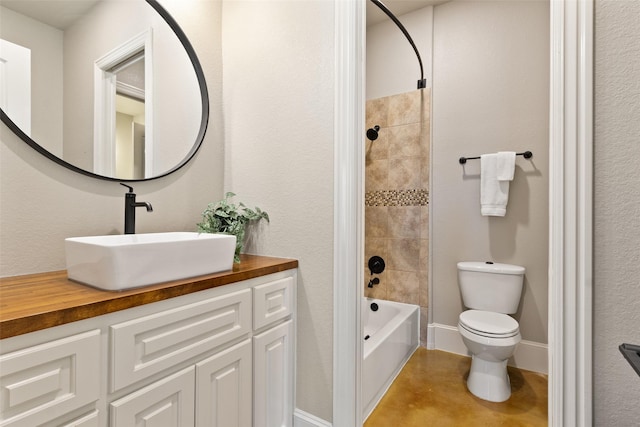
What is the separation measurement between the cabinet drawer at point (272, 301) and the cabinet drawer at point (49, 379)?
0.56 m

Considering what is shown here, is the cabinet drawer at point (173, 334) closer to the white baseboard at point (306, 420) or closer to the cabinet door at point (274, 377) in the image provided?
the cabinet door at point (274, 377)

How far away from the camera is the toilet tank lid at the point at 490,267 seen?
6.99 ft

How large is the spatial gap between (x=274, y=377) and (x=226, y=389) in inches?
11.4

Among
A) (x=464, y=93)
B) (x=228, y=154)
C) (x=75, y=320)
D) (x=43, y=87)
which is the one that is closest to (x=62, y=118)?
(x=43, y=87)

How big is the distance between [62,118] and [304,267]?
3.74ft

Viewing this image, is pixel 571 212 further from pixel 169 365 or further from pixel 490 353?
pixel 169 365

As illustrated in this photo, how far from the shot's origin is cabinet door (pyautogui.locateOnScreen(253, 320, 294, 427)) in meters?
1.27

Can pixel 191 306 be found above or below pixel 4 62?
below

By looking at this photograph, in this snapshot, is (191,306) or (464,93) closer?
(191,306)

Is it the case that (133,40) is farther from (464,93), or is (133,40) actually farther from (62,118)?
(464,93)

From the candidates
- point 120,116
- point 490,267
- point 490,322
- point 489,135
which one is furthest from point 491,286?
point 120,116

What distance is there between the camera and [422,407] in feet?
5.76

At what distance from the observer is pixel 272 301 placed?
1.34m

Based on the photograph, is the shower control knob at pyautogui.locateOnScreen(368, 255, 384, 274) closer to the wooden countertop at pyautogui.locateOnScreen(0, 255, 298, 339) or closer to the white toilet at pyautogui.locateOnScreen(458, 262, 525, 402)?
the white toilet at pyautogui.locateOnScreen(458, 262, 525, 402)
